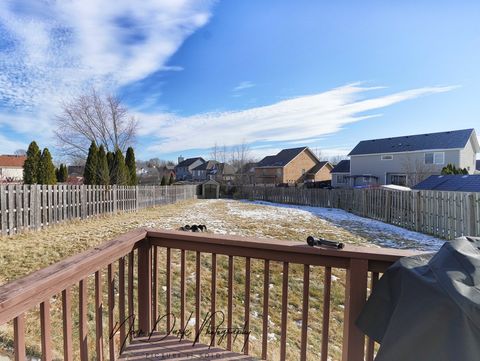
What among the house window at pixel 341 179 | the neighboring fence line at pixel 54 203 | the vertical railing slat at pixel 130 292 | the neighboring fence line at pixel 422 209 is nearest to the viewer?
the vertical railing slat at pixel 130 292

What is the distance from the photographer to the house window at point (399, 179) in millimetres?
25180

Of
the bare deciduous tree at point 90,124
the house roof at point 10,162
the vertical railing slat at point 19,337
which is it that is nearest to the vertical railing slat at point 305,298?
the vertical railing slat at point 19,337

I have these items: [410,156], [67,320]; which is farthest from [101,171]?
[410,156]

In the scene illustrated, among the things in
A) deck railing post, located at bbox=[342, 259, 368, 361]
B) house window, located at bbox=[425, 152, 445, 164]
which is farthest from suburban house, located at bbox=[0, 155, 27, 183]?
house window, located at bbox=[425, 152, 445, 164]

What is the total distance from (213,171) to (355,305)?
166 ft

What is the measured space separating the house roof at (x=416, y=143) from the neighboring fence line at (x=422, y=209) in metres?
12.8

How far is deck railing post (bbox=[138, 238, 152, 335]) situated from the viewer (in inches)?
80.3

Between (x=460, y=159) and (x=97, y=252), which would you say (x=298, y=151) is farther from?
(x=97, y=252)

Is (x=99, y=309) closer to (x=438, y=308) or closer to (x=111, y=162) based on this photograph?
(x=438, y=308)

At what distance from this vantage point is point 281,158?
1495 inches

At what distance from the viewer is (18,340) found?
0.97 metres

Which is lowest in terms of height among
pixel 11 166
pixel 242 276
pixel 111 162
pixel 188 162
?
pixel 242 276

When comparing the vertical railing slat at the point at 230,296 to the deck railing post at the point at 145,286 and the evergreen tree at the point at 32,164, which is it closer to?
the deck railing post at the point at 145,286

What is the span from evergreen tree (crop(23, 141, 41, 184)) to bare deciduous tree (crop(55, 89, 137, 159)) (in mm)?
13254
